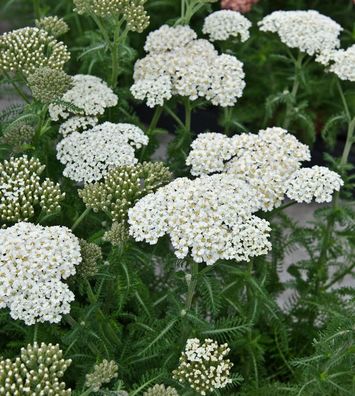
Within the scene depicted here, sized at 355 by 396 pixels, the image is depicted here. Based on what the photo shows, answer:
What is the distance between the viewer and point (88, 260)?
2.55 meters

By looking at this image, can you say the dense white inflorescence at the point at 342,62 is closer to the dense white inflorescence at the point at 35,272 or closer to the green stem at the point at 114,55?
the green stem at the point at 114,55

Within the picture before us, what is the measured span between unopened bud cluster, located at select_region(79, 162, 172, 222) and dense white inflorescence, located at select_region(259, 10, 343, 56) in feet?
3.83

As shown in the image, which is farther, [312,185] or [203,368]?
[312,185]

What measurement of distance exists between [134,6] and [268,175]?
993mm

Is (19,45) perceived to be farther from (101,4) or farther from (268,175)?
(268,175)

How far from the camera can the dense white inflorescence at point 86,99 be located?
3188 millimetres

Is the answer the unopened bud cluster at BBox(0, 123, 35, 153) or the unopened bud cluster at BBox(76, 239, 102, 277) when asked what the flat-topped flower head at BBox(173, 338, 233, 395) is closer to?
the unopened bud cluster at BBox(76, 239, 102, 277)

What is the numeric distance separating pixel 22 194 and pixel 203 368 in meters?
0.95

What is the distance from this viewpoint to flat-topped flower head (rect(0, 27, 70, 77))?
3.10 m

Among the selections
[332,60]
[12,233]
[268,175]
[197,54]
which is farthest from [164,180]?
[332,60]

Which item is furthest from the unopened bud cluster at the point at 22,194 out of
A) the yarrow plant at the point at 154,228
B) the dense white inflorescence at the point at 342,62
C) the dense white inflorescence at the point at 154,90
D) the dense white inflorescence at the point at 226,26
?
the dense white inflorescence at the point at 342,62

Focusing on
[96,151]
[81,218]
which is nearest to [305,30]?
[96,151]

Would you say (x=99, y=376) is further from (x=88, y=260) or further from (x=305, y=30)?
(x=305, y=30)

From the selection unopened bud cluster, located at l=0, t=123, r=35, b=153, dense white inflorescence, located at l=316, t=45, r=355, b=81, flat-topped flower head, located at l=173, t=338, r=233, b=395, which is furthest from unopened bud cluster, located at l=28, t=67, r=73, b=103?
dense white inflorescence, located at l=316, t=45, r=355, b=81
